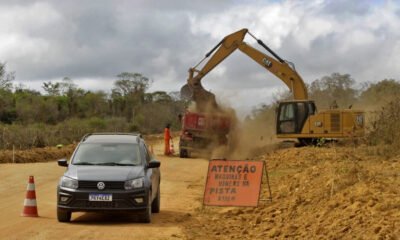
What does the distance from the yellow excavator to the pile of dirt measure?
12433mm

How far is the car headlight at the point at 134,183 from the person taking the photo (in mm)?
12248

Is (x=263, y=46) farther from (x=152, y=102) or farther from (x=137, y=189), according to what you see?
(x=152, y=102)

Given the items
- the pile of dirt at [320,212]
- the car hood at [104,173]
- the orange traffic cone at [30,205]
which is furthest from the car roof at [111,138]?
the pile of dirt at [320,212]

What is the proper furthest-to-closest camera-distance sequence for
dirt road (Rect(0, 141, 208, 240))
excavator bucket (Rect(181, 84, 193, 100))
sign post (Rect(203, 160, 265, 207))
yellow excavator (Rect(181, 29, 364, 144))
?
excavator bucket (Rect(181, 84, 193, 100))
yellow excavator (Rect(181, 29, 364, 144))
sign post (Rect(203, 160, 265, 207))
dirt road (Rect(0, 141, 208, 240))

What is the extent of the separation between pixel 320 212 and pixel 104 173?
4291 millimetres

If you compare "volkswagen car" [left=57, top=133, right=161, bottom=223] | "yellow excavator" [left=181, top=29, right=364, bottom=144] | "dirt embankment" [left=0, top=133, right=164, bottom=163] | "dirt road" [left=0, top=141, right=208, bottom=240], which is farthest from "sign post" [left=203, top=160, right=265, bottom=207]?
"dirt embankment" [left=0, top=133, right=164, bottom=163]

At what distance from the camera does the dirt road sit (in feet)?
36.7

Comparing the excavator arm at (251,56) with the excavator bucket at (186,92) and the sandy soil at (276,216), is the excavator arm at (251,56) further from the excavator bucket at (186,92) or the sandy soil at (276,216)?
the sandy soil at (276,216)

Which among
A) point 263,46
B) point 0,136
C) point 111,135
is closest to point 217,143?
point 263,46

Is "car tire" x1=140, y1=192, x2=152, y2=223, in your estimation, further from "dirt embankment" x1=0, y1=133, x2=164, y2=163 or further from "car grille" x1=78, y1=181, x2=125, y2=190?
"dirt embankment" x1=0, y1=133, x2=164, y2=163

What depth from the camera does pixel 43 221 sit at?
41.6ft

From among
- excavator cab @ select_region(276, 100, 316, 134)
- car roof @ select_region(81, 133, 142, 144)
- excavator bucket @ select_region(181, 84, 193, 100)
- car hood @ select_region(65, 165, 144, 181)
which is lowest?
car hood @ select_region(65, 165, 144, 181)

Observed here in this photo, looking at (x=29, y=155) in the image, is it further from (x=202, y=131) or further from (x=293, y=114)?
(x=293, y=114)

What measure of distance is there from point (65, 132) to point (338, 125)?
29.9m
